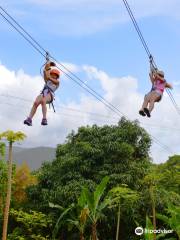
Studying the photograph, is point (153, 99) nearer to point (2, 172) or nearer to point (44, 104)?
point (44, 104)

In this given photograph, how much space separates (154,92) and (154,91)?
2 centimetres

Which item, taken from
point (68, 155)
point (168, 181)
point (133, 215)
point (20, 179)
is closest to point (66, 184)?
point (68, 155)

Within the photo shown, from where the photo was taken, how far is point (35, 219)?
748 inches

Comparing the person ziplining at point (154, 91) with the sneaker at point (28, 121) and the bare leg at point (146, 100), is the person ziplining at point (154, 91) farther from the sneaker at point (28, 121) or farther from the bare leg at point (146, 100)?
the sneaker at point (28, 121)

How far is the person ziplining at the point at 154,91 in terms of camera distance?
29.5 ft

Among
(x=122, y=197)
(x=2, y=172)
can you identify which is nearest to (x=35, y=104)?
(x=122, y=197)

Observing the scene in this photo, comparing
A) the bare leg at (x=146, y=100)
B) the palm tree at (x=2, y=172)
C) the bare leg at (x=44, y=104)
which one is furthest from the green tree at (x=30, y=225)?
the bare leg at (x=44, y=104)

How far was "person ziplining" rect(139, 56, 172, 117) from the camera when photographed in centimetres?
898

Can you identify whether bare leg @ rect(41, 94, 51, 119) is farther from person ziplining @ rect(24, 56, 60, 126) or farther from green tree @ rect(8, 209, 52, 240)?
green tree @ rect(8, 209, 52, 240)

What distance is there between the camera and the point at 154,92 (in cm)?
911

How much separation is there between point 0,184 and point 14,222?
1.86m

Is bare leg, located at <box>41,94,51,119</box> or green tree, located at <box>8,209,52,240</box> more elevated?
bare leg, located at <box>41,94,51,119</box>

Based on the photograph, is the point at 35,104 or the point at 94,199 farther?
the point at 94,199

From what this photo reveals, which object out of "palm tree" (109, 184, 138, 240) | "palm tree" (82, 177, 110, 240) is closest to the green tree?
"palm tree" (109, 184, 138, 240)
